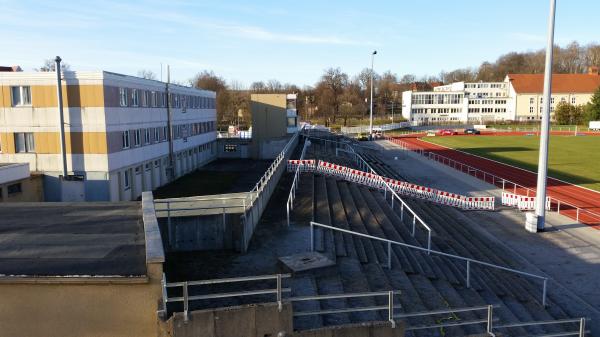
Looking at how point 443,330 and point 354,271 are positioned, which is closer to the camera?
point 443,330

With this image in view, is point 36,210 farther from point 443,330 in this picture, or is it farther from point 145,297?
point 443,330

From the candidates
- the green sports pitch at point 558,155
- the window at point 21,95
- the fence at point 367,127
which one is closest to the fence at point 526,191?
Result: the green sports pitch at point 558,155

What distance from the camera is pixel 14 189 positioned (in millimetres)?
24219

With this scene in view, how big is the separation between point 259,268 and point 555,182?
33201 millimetres

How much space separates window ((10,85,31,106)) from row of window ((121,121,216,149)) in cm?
525

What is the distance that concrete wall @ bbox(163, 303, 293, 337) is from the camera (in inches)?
319

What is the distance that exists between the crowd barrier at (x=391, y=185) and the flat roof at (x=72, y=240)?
14.9 m

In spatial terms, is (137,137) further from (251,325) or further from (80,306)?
(251,325)

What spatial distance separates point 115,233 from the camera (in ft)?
38.6

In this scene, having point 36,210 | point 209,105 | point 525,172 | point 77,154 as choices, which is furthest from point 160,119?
point 525,172

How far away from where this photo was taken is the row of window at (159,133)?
96.2 feet

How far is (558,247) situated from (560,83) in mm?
112122

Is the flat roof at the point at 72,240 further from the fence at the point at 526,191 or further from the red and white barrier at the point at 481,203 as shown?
the fence at the point at 526,191

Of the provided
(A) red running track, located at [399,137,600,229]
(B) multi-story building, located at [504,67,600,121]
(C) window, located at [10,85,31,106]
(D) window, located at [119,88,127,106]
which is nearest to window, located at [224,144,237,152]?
(A) red running track, located at [399,137,600,229]
